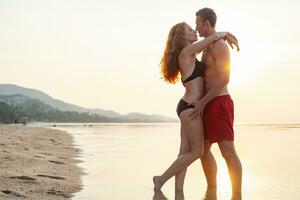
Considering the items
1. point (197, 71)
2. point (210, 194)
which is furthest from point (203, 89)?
point (210, 194)

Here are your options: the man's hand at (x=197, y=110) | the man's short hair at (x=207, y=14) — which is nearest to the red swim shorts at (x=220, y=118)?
the man's hand at (x=197, y=110)

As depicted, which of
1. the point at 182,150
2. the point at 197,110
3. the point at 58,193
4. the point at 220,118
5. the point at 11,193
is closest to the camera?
the point at 11,193

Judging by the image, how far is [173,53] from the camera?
683 cm

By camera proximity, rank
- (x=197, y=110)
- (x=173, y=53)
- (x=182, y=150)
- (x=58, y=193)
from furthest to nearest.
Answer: (x=182, y=150), (x=173, y=53), (x=58, y=193), (x=197, y=110)

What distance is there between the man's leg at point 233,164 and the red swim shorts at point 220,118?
0.09 m

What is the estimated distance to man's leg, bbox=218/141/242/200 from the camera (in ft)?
21.5

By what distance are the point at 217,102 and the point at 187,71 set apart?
576mm

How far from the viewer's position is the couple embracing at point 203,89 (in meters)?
6.53

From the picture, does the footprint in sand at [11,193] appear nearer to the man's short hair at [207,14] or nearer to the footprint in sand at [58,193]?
the footprint in sand at [58,193]

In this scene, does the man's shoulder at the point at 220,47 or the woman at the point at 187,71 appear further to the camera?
the woman at the point at 187,71

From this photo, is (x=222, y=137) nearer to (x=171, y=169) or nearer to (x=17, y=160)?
(x=171, y=169)

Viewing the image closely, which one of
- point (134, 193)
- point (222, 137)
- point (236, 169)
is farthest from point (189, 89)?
point (134, 193)

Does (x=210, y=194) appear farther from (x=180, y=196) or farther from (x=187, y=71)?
(x=187, y=71)

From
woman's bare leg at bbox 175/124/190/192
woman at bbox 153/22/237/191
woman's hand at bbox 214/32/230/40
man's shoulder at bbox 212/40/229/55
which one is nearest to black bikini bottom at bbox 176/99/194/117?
woman at bbox 153/22/237/191
